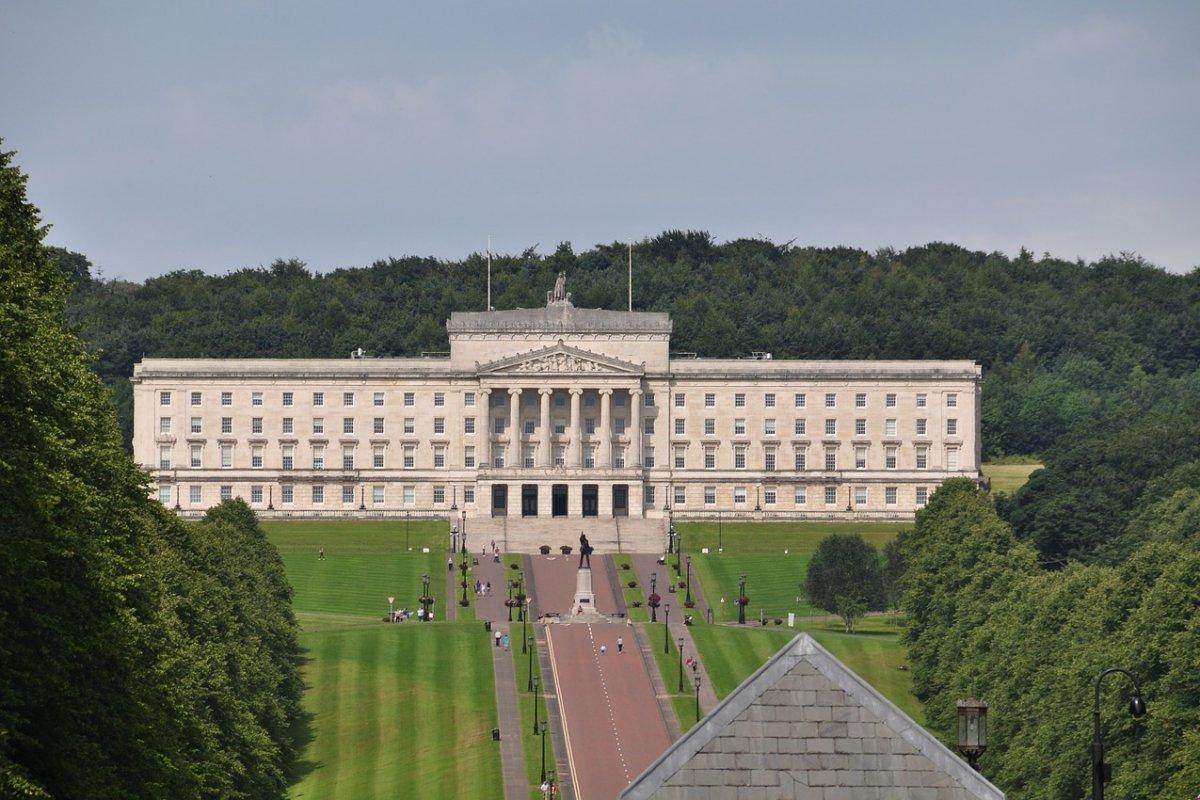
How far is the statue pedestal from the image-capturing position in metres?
132

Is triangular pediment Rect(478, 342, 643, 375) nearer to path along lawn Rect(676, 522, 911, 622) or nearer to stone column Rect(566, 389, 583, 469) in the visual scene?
stone column Rect(566, 389, 583, 469)

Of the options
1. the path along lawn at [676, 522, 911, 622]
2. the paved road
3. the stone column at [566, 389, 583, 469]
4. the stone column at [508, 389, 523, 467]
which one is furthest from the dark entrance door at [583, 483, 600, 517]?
the paved road

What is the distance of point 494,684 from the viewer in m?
111

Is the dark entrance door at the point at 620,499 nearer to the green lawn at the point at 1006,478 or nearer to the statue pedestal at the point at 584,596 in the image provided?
the green lawn at the point at 1006,478

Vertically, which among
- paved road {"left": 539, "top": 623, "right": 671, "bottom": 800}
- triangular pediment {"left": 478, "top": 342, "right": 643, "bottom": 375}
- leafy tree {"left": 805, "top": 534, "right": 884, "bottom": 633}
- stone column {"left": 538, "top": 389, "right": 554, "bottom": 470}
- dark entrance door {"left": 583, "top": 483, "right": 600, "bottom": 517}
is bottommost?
paved road {"left": 539, "top": 623, "right": 671, "bottom": 800}

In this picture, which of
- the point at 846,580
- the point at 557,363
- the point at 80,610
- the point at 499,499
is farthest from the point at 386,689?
the point at 557,363

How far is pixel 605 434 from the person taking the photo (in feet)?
585

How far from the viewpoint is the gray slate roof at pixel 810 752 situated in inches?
1212

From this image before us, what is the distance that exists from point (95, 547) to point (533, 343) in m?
132

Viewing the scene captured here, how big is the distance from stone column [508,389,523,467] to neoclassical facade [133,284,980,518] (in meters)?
0.15

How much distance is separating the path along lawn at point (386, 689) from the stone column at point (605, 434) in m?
26.6

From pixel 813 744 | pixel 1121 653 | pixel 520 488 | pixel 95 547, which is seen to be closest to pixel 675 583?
pixel 520 488

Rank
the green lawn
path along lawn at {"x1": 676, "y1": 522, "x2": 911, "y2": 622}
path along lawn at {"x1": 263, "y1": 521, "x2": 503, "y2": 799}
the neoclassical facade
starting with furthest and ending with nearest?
1. the green lawn
2. the neoclassical facade
3. path along lawn at {"x1": 676, "y1": 522, "x2": 911, "y2": 622}
4. path along lawn at {"x1": 263, "y1": 521, "x2": 503, "y2": 799}

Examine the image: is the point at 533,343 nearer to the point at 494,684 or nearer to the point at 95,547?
the point at 494,684
